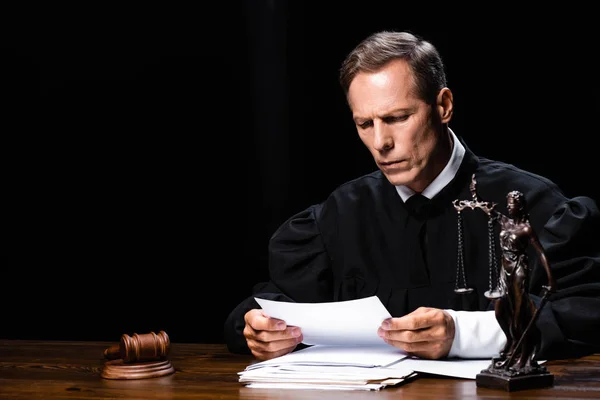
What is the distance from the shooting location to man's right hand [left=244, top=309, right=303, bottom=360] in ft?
8.70

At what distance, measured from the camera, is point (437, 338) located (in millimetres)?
2434

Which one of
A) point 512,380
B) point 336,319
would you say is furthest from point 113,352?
point 512,380

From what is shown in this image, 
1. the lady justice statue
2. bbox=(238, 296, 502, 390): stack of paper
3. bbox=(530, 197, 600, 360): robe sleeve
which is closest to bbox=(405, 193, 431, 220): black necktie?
bbox=(530, 197, 600, 360): robe sleeve

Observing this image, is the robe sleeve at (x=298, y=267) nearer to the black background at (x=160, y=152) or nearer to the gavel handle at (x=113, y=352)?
the gavel handle at (x=113, y=352)

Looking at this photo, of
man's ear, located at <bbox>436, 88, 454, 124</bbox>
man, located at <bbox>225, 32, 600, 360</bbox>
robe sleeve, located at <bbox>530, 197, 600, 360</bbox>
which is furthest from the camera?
man's ear, located at <bbox>436, 88, 454, 124</bbox>

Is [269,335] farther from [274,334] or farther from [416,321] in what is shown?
[416,321]

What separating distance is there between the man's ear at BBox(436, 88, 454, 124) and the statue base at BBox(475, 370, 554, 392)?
1137 millimetres

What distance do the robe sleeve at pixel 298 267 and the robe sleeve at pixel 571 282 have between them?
731 millimetres

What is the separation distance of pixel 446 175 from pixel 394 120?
29 cm

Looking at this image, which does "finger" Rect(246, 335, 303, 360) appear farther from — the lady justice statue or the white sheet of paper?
the lady justice statue

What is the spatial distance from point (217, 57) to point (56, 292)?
4.69 feet

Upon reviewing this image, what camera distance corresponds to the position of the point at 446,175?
10.3ft

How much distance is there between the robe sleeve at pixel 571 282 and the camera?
2.57 meters

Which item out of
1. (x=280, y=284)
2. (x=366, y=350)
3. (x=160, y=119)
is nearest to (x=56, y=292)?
(x=160, y=119)
